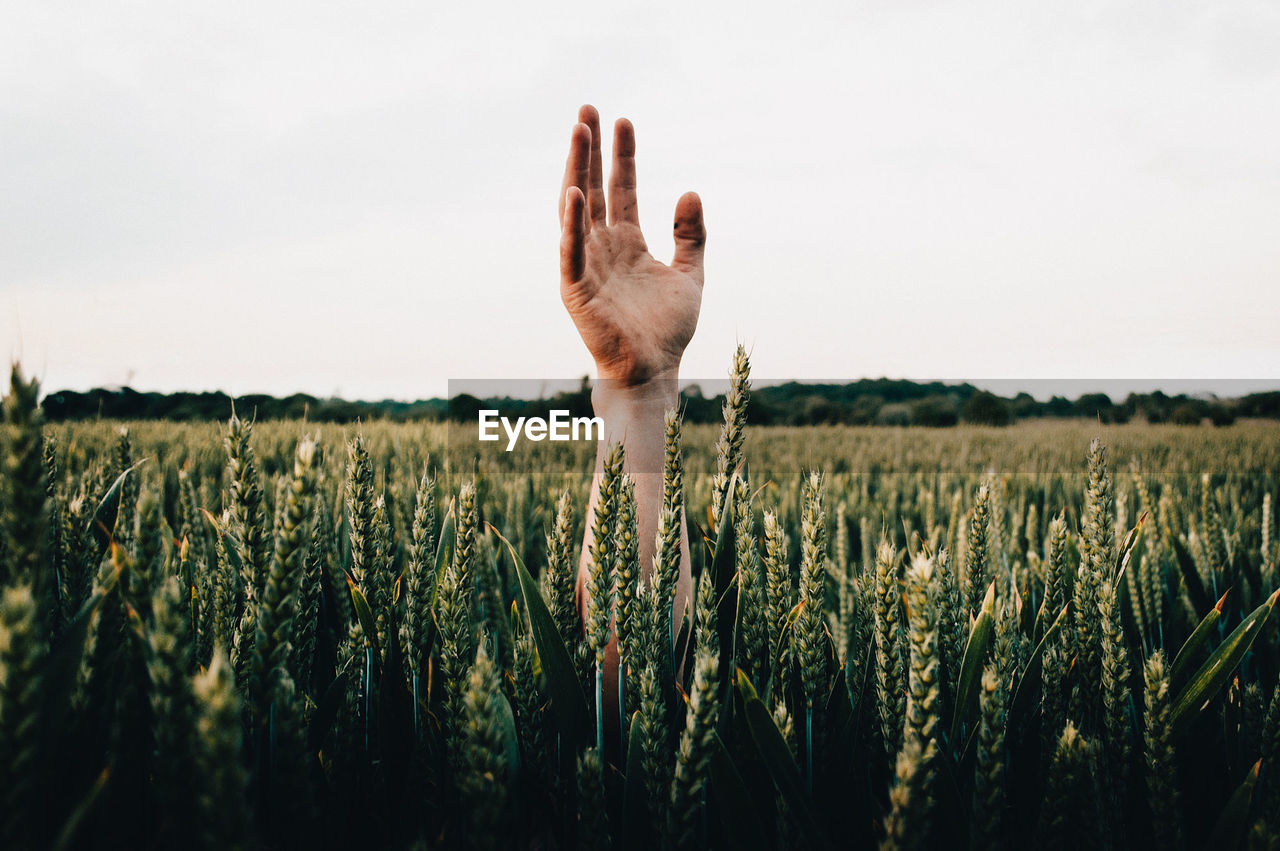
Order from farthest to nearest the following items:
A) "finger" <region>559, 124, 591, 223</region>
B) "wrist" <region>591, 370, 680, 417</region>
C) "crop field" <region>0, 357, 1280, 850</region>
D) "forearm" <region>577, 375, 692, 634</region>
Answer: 1. "finger" <region>559, 124, 591, 223</region>
2. "wrist" <region>591, 370, 680, 417</region>
3. "forearm" <region>577, 375, 692, 634</region>
4. "crop field" <region>0, 357, 1280, 850</region>

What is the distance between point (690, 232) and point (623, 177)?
327 mm

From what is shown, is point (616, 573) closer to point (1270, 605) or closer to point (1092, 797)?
point (1092, 797)

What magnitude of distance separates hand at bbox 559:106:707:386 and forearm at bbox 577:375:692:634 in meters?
0.04

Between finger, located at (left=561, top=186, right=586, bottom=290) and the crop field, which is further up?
finger, located at (left=561, top=186, right=586, bottom=290)

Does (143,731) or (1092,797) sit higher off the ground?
(143,731)

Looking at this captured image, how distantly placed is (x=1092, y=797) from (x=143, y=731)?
41.7 inches

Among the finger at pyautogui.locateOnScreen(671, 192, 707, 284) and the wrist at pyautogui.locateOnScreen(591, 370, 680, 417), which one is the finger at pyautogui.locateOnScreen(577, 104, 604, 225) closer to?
the finger at pyautogui.locateOnScreen(671, 192, 707, 284)

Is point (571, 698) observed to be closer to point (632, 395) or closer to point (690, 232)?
point (632, 395)

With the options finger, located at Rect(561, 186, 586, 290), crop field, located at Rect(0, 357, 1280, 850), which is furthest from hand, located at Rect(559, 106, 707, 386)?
crop field, located at Rect(0, 357, 1280, 850)

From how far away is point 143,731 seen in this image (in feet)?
2.20

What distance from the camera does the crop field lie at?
563 millimetres

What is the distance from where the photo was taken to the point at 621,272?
189 centimetres

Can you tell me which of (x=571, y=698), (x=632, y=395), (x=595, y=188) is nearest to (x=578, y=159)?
(x=595, y=188)

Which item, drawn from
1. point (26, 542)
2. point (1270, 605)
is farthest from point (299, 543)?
point (1270, 605)
